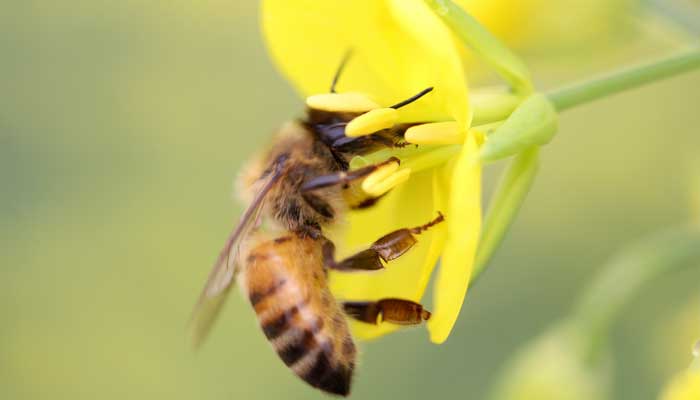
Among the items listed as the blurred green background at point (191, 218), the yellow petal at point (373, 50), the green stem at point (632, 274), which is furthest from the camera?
the blurred green background at point (191, 218)

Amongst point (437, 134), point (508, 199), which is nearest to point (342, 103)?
point (437, 134)

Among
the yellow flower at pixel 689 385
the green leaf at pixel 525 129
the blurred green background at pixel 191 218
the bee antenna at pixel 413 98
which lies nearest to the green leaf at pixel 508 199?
the green leaf at pixel 525 129

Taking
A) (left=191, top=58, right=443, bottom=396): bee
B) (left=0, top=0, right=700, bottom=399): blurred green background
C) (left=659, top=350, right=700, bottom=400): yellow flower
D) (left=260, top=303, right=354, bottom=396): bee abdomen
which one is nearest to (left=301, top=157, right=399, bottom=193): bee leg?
(left=191, top=58, right=443, bottom=396): bee

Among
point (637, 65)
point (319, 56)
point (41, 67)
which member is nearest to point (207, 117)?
point (41, 67)

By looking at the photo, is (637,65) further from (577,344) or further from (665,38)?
(665,38)

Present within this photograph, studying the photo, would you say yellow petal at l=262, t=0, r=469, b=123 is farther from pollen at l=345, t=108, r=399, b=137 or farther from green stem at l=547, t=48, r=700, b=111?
green stem at l=547, t=48, r=700, b=111

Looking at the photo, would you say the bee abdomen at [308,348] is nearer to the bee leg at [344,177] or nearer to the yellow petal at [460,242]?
the bee leg at [344,177]

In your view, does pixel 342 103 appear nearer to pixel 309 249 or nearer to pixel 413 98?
pixel 413 98
